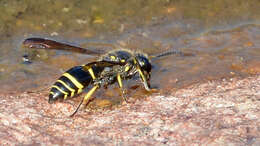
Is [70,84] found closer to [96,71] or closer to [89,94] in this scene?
[89,94]

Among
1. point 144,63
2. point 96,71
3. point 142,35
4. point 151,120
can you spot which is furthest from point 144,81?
point 142,35

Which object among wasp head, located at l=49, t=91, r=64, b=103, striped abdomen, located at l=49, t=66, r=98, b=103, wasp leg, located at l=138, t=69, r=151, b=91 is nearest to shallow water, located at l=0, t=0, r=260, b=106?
wasp leg, located at l=138, t=69, r=151, b=91

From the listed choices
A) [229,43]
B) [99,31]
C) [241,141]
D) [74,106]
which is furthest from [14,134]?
[229,43]

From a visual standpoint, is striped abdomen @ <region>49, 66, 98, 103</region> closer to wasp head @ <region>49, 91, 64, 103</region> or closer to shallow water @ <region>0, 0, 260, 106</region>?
wasp head @ <region>49, 91, 64, 103</region>

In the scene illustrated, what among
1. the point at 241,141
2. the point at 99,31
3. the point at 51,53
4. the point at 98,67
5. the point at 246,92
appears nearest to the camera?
the point at 241,141

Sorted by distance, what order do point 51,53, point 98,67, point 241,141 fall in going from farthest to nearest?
point 51,53 < point 98,67 < point 241,141

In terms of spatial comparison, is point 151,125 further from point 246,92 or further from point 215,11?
point 215,11
